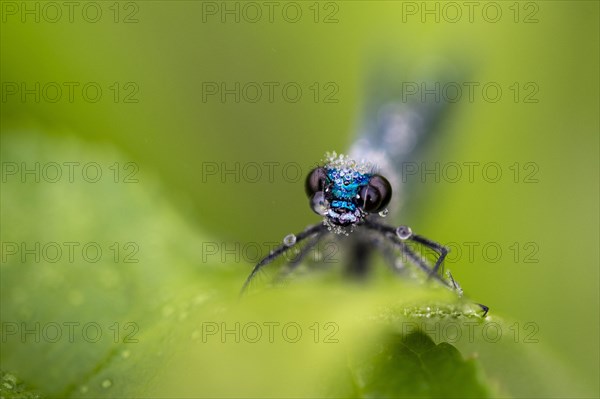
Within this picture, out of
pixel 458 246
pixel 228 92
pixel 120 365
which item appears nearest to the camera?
pixel 120 365

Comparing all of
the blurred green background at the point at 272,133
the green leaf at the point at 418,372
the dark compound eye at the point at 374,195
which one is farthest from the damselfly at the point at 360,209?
the green leaf at the point at 418,372

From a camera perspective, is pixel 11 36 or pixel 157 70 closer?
pixel 11 36

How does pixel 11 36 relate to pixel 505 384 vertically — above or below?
above

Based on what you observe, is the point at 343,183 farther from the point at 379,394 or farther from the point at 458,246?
the point at 379,394

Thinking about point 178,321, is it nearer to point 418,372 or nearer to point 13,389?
point 13,389

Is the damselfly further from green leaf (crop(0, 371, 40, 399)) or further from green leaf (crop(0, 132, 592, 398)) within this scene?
green leaf (crop(0, 371, 40, 399))

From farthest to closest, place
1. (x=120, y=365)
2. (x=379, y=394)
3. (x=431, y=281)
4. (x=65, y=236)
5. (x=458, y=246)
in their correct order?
(x=458, y=246) < (x=431, y=281) < (x=65, y=236) < (x=120, y=365) < (x=379, y=394)

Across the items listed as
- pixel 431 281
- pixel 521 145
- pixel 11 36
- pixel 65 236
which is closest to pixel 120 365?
pixel 65 236

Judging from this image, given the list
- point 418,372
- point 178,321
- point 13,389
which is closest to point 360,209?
point 178,321
